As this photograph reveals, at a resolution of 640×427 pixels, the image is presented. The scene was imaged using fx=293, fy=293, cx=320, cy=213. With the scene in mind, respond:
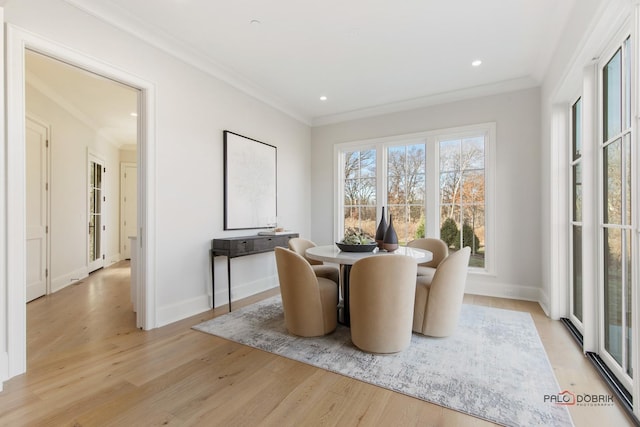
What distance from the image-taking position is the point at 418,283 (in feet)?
8.55

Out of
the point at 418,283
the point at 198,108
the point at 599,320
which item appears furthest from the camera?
the point at 198,108

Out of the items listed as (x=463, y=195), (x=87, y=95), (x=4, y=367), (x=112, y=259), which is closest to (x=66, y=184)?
(x=87, y=95)

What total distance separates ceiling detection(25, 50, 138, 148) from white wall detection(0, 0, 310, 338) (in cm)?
27

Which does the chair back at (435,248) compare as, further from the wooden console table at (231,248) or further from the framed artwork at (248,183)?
the framed artwork at (248,183)

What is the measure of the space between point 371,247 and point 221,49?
260cm

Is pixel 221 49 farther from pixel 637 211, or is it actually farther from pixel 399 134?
pixel 637 211

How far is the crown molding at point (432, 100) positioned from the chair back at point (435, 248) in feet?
7.03

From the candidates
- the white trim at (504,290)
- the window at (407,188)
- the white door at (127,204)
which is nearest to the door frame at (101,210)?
the white door at (127,204)

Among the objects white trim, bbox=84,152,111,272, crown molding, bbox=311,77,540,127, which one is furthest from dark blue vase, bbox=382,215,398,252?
white trim, bbox=84,152,111,272

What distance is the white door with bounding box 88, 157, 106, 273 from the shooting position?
5.62 m

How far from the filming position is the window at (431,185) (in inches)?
161

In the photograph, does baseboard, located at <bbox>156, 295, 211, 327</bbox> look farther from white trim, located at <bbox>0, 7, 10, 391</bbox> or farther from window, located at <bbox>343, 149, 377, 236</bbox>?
window, located at <bbox>343, 149, 377, 236</bbox>

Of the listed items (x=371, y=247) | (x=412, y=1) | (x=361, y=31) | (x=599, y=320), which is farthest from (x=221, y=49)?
(x=599, y=320)

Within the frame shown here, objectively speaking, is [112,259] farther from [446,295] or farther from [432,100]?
[432,100]
